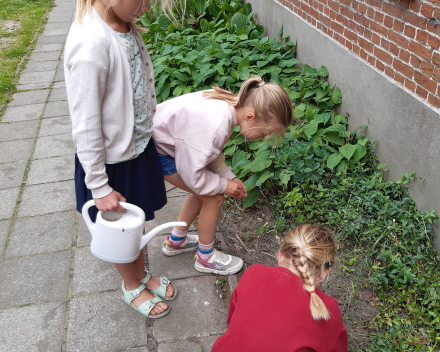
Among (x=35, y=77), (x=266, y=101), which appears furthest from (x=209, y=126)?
(x=35, y=77)

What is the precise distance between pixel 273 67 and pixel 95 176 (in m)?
2.78

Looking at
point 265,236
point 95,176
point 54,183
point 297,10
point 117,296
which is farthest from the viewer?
point 297,10

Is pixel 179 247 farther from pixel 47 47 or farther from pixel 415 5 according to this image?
pixel 47 47

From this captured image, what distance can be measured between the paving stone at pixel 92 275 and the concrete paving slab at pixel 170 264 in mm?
229

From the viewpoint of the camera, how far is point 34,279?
251 centimetres

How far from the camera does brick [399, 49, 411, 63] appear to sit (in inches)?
102

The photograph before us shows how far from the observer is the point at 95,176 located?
5.55ft

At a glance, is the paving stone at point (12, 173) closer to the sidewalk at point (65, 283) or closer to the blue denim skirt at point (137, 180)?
the sidewalk at point (65, 283)

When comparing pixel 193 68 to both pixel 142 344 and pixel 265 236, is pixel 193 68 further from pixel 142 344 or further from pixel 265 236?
pixel 142 344

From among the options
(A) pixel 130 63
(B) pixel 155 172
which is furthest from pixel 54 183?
(A) pixel 130 63

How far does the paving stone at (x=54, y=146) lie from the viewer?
3.94 meters

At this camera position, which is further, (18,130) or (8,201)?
(18,130)

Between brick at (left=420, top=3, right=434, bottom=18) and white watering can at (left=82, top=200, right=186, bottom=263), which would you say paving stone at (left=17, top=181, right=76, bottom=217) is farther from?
brick at (left=420, top=3, right=434, bottom=18)

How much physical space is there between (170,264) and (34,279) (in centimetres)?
80
